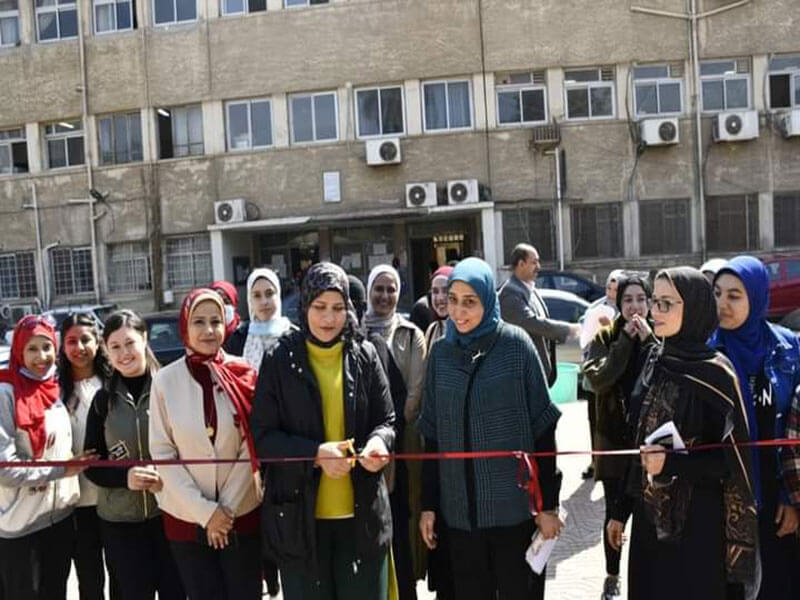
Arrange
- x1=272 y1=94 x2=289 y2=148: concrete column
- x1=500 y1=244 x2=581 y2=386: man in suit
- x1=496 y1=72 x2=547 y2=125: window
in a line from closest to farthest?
x1=500 y1=244 x2=581 y2=386: man in suit
x1=496 y1=72 x2=547 y2=125: window
x1=272 y1=94 x2=289 y2=148: concrete column

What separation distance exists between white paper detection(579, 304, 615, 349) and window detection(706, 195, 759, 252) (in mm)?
15603

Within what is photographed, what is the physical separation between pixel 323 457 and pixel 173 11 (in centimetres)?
2056

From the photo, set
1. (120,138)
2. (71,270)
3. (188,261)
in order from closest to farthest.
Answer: (188,261) < (120,138) < (71,270)

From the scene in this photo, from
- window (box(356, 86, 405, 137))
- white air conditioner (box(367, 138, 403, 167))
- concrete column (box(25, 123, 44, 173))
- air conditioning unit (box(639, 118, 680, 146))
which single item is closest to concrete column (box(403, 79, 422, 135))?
window (box(356, 86, 405, 137))

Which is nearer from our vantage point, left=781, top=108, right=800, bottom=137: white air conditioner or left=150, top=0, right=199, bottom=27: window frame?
left=781, top=108, right=800, bottom=137: white air conditioner

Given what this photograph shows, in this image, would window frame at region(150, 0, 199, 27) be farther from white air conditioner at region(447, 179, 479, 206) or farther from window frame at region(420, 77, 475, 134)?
white air conditioner at region(447, 179, 479, 206)

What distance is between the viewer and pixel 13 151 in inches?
848

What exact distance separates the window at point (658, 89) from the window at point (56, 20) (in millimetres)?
16773

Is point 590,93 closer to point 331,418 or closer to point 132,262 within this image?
point 132,262

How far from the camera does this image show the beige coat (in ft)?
10.1

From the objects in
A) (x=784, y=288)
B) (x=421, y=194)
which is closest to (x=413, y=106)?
(x=421, y=194)

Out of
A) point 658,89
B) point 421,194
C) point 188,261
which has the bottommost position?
point 188,261

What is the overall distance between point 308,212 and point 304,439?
56.2 ft

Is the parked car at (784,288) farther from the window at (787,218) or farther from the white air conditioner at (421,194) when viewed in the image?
the white air conditioner at (421,194)
